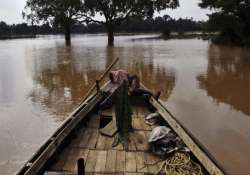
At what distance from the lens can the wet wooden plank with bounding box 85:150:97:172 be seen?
3475 mm

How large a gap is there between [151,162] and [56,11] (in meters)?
29.8

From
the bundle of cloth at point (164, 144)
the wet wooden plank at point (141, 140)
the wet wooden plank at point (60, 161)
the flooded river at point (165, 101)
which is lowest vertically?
the flooded river at point (165, 101)

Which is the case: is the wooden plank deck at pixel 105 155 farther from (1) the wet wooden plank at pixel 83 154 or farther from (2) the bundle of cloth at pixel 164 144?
(2) the bundle of cloth at pixel 164 144

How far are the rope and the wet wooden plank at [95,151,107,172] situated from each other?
2.01ft

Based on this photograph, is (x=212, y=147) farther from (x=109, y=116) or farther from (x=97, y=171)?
(x=97, y=171)

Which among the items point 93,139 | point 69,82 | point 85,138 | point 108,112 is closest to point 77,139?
point 85,138

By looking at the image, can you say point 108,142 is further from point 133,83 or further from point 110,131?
point 133,83

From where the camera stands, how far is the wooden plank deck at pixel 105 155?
137 inches

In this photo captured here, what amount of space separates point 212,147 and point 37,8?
30.4m

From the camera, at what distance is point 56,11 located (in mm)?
31281

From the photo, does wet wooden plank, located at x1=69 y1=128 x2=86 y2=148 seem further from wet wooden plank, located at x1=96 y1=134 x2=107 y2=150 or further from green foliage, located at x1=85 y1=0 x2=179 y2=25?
green foliage, located at x1=85 y1=0 x2=179 y2=25

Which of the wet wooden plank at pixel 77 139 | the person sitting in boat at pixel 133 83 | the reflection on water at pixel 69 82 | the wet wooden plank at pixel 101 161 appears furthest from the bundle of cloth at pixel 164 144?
the reflection on water at pixel 69 82

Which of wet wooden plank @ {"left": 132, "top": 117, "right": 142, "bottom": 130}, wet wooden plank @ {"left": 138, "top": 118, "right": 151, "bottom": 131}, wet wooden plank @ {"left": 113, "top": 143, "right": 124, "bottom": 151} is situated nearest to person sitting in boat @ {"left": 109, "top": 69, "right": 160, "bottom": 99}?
wet wooden plank @ {"left": 132, "top": 117, "right": 142, "bottom": 130}

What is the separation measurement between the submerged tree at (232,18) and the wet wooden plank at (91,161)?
22745 millimetres
